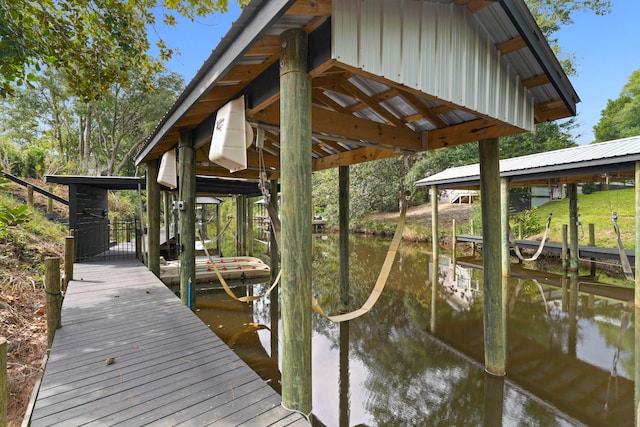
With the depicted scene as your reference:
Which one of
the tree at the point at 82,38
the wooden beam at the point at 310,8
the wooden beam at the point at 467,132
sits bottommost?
the wooden beam at the point at 467,132

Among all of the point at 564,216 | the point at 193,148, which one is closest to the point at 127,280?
the point at 193,148

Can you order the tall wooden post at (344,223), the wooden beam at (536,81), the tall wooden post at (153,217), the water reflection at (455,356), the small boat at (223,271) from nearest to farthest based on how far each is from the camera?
the wooden beam at (536,81) → the water reflection at (455,356) → the tall wooden post at (344,223) → the tall wooden post at (153,217) → the small boat at (223,271)

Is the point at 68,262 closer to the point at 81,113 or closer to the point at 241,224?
the point at 241,224

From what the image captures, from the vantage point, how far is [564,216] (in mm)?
15008

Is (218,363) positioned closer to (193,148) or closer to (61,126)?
(193,148)

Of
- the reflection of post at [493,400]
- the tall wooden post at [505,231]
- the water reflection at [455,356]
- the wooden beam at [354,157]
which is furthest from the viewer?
the tall wooden post at [505,231]

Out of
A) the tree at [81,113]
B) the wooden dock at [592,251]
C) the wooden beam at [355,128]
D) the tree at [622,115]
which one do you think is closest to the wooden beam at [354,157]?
the wooden beam at [355,128]

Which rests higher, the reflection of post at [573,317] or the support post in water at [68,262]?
the support post in water at [68,262]

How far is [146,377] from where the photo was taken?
7.89 ft

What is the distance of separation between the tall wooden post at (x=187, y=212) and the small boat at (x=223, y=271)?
3.82m

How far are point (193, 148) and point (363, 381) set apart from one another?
156 inches

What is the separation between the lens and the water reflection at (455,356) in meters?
3.26

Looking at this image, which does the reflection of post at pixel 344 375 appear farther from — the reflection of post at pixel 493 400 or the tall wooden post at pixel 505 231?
the tall wooden post at pixel 505 231

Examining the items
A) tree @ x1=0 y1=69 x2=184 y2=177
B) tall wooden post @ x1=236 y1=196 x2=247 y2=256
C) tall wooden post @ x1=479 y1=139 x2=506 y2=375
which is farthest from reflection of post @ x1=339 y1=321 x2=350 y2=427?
tree @ x1=0 y1=69 x2=184 y2=177
